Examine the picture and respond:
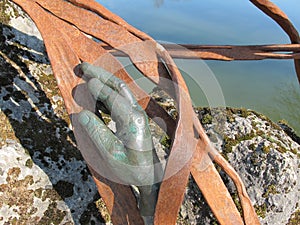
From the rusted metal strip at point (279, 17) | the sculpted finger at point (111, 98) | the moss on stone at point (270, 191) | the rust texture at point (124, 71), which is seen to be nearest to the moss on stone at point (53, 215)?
the rust texture at point (124, 71)

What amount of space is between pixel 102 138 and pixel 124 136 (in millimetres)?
95

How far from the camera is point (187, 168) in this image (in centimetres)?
158

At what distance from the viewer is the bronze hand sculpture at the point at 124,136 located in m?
1.61

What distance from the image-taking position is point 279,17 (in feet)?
7.03

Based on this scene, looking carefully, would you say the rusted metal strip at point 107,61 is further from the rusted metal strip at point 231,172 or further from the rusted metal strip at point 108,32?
the rusted metal strip at point 231,172

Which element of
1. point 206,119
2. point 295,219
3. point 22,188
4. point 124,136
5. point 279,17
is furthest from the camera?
point 206,119

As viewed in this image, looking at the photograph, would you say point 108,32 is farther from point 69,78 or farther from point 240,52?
point 240,52

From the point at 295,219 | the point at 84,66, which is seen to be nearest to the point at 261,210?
the point at 295,219

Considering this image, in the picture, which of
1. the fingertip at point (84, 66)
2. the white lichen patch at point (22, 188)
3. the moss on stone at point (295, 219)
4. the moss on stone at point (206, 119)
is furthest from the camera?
the moss on stone at point (206, 119)

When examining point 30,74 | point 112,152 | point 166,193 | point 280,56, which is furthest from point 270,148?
point 30,74

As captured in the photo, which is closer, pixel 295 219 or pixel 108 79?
pixel 108 79

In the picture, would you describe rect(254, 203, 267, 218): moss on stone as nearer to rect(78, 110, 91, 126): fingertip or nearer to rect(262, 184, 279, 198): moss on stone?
rect(262, 184, 279, 198): moss on stone

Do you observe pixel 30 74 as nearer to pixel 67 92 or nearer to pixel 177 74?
pixel 67 92

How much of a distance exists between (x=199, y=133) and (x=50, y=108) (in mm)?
1138
